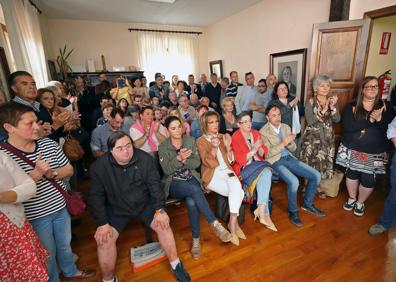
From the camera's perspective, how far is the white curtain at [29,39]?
3.01 m

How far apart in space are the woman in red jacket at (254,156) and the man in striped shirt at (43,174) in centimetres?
157

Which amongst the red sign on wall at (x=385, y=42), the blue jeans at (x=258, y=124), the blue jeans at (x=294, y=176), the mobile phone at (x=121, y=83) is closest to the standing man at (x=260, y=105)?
the blue jeans at (x=258, y=124)

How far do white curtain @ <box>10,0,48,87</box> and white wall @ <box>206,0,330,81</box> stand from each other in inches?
181

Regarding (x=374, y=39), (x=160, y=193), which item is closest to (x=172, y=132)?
(x=160, y=193)

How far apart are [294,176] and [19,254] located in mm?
2366

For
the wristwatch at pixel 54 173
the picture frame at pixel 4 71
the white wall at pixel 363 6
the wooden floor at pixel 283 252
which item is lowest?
the wooden floor at pixel 283 252

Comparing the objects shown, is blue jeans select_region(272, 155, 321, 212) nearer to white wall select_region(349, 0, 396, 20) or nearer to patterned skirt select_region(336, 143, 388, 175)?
patterned skirt select_region(336, 143, 388, 175)

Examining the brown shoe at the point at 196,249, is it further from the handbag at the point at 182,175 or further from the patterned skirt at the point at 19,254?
the patterned skirt at the point at 19,254

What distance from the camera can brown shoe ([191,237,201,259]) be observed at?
1.88m

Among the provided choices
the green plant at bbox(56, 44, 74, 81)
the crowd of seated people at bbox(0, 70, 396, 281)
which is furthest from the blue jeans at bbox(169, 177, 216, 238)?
the green plant at bbox(56, 44, 74, 81)

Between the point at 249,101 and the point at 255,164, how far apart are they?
6.56ft

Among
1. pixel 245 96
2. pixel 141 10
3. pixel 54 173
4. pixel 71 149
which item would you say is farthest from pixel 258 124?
pixel 141 10

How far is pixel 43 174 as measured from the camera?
1.30 metres

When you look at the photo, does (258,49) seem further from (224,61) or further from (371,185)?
(371,185)
